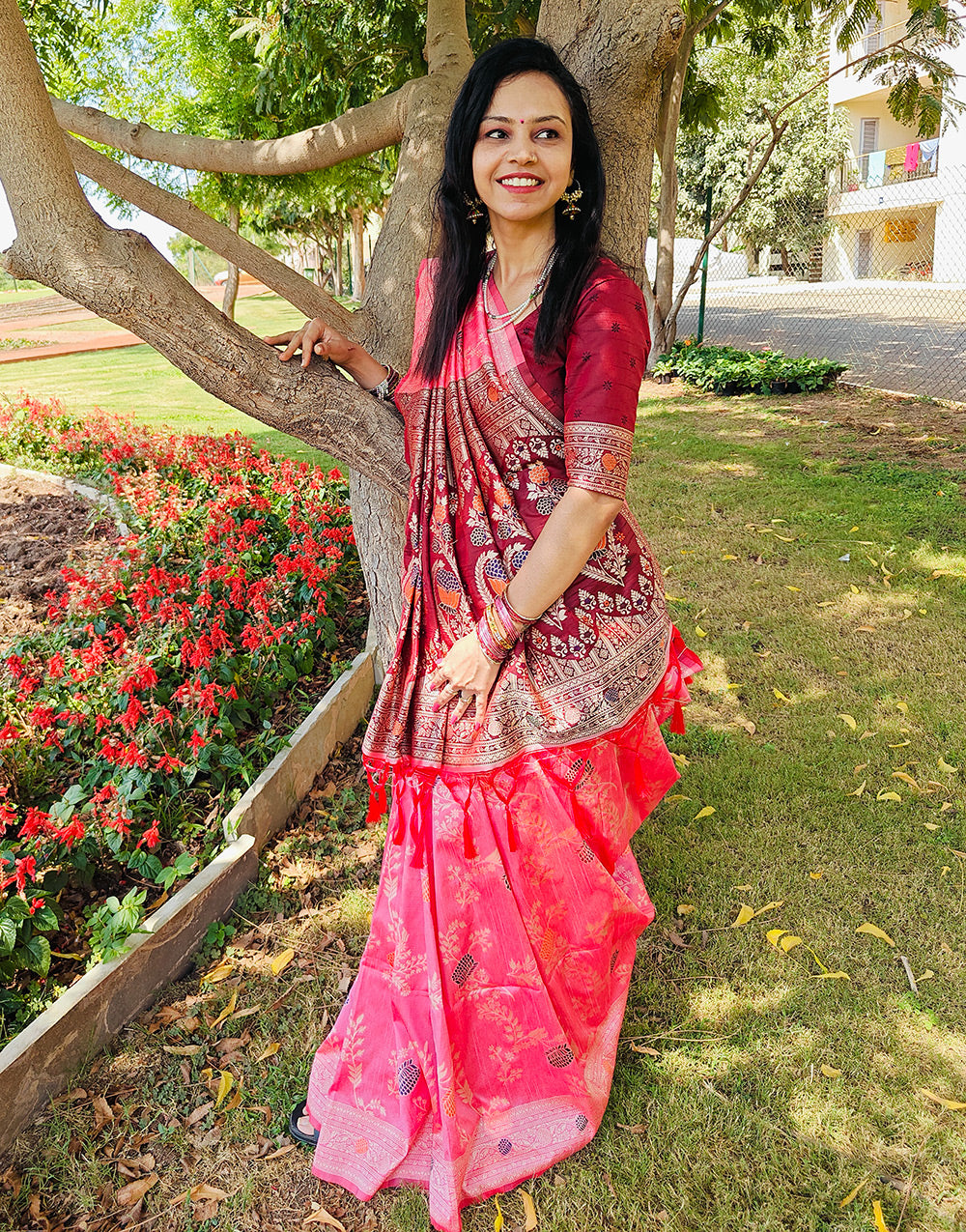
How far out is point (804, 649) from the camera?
4.28 metres

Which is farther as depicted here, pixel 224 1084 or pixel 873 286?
pixel 873 286

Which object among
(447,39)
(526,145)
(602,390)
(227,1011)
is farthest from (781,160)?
(227,1011)

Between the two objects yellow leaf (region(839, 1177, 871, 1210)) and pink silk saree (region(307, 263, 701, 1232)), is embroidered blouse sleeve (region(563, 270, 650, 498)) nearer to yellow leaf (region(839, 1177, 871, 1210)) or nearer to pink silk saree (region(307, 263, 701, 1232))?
pink silk saree (region(307, 263, 701, 1232))

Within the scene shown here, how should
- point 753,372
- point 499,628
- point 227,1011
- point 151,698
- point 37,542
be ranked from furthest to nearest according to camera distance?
point 753,372 < point 37,542 < point 151,698 < point 227,1011 < point 499,628

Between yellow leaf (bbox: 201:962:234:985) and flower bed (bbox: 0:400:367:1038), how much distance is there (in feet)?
0.90

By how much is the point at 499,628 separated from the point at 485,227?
2.82ft

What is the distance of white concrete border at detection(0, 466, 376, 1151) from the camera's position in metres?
2.14

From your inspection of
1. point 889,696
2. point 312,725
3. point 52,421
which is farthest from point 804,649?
point 52,421

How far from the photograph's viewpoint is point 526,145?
1765mm

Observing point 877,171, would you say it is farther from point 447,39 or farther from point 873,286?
point 447,39

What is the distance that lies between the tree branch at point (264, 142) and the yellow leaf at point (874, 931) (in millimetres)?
3105

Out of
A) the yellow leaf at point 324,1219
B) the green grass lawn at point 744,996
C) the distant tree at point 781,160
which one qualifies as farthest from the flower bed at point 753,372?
the distant tree at point 781,160

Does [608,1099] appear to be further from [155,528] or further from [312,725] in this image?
[155,528]

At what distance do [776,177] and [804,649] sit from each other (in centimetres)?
2863
